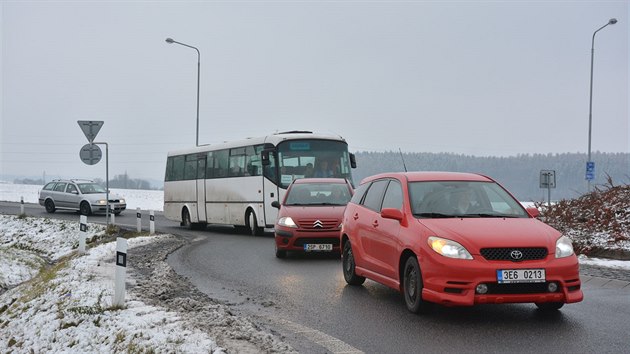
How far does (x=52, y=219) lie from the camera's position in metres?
30.9

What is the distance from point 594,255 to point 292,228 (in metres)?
6.10

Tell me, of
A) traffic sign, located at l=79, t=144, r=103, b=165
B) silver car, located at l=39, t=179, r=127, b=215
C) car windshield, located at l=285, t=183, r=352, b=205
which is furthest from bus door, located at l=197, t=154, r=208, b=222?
car windshield, located at l=285, t=183, r=352, b=205

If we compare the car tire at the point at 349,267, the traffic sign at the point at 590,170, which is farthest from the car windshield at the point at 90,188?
the car tire at the point at 349,267

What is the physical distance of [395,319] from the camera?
25.0ft

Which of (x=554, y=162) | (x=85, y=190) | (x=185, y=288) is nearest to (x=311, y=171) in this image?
(x=185, y=288)

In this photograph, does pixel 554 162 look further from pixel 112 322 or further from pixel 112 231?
pixel 112 322

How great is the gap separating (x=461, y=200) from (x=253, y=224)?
48.9 feet

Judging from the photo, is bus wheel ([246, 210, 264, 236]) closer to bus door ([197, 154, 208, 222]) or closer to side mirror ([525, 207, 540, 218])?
bus door ([197, 154, 208, 222])

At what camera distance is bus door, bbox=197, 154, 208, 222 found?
2612 cm

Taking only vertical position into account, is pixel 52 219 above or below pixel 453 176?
below

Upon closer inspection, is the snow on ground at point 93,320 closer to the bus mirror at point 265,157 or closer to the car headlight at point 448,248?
the car headlight at point 448,248

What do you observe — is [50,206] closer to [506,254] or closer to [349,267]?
[349,267]

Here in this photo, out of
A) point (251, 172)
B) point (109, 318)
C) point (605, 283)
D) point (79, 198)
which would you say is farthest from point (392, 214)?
point (79, 198)

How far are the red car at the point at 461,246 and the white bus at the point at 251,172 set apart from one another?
12156 millimetres
